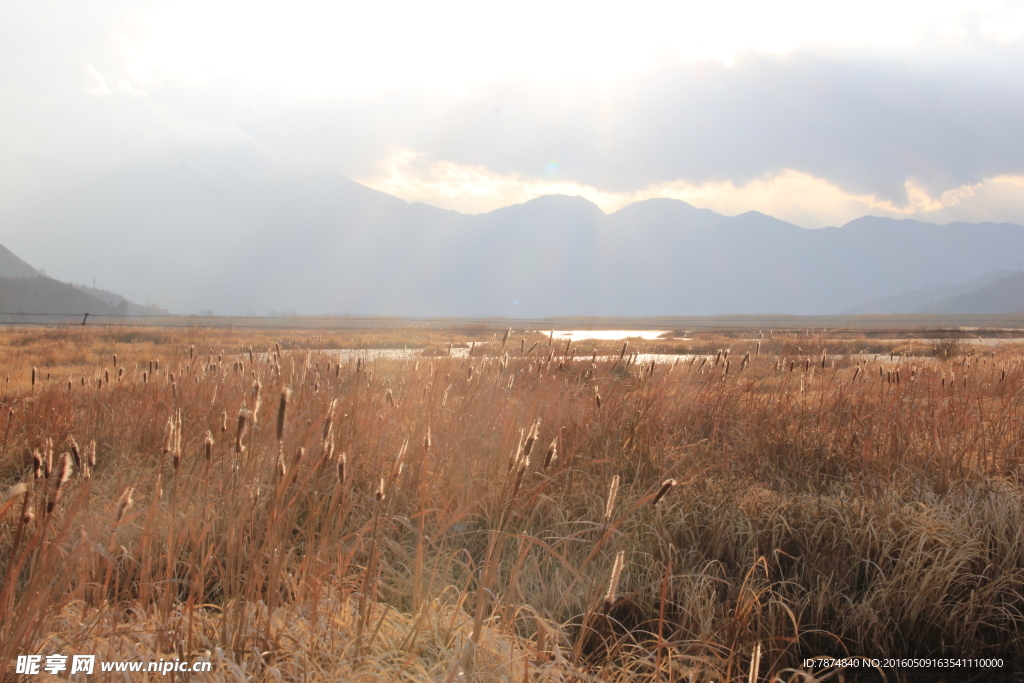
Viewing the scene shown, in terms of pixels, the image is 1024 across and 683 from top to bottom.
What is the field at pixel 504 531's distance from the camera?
1665 mm

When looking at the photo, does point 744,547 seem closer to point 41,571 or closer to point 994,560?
point 994,560

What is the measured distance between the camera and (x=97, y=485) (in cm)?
304

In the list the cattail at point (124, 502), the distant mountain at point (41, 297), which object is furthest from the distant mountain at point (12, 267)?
the cattail at point (124, 502)

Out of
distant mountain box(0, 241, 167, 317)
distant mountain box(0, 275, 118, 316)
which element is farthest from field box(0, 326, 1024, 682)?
distant mountain box(0, 275, 118, 316)

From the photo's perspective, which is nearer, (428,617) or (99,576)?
(428,617)

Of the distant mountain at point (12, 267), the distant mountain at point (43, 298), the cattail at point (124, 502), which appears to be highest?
the distant mountain at point (12, 267)

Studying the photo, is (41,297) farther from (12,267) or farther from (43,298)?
(12,267)

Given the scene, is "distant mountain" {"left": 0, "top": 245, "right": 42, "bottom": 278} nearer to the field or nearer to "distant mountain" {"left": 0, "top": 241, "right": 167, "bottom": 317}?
"distant mountain" {"left": 0, "top": 241, "right": 167, "bottom": 317}

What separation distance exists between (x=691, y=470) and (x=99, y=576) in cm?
320

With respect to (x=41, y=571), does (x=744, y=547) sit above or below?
below

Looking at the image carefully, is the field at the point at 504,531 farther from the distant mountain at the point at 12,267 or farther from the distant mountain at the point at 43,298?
the distant mountain at the point at 12,267

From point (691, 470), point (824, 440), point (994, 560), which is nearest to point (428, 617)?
point (691, 470)

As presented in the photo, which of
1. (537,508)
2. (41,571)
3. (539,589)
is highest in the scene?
(41,571)

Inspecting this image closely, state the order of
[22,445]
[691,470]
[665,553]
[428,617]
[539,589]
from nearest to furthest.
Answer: [428,617] < [539,589] < [665,553] < [691,470] < [22,445]
